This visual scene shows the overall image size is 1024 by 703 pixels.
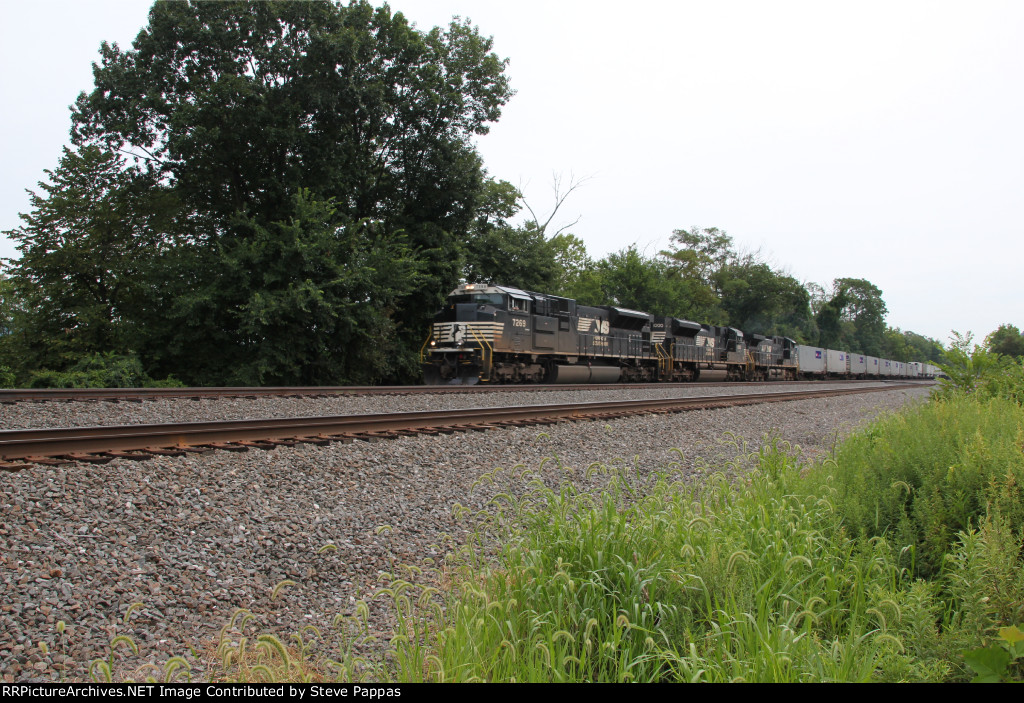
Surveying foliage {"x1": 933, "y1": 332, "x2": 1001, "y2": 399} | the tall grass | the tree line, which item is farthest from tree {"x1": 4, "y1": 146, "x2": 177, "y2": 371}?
foliage {"x1": 933, "y1": 332, "x2": 1001, "y2": 399}

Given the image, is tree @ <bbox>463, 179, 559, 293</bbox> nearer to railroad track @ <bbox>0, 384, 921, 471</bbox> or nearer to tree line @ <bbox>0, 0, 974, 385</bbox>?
tree line @ <bbox>0, 0, 974, 385</bbox>

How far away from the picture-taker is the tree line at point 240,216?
56.7ft

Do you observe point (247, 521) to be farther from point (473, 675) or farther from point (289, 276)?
point (289, 276)

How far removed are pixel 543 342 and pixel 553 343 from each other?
1.79 ft

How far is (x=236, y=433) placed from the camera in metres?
6.34

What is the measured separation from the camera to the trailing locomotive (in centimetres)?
1805

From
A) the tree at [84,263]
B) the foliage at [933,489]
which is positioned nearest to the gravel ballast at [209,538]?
the foliage at [933,489]

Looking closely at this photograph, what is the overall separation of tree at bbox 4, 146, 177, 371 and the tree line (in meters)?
0.05

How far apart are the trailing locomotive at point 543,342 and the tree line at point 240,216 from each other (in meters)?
2.80

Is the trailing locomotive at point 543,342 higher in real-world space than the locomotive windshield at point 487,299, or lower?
lower

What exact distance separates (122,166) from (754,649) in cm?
2222

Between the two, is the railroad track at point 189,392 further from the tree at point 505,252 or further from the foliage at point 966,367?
the tree at point 505,252

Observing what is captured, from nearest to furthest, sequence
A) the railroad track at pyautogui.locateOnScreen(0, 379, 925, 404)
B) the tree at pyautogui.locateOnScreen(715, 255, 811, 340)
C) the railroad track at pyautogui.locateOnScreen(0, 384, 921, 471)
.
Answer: the railroad track at pyautogui.locateOnScreen(0, 384, 921, 471) → the railroad track at pyautogui.locateOnScreen(0, 379, 925, 404) → the tree at pyautogui.locateOnScreen(715, 255, 811, 340)

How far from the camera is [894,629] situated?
2.91 meters
